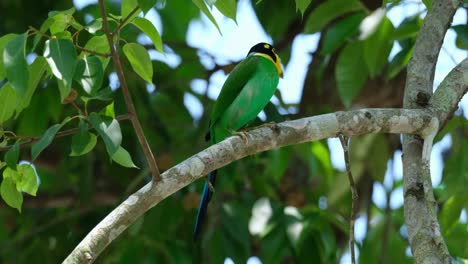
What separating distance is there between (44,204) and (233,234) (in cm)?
167

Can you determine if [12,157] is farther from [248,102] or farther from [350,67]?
[350,67]

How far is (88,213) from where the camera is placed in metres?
5.04

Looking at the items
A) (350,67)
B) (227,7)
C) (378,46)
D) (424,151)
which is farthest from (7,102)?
(350,67)

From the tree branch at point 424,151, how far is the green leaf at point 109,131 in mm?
948

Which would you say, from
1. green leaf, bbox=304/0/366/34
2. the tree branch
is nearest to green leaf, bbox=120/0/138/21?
the tree branch

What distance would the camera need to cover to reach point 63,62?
7.63ft

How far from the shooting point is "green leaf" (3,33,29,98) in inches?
90.5

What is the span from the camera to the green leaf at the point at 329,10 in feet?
13.1

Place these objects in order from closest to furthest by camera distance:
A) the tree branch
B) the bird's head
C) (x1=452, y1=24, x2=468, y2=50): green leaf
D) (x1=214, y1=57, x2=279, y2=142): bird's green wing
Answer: the tree branch → (x1=452, y1=24, x2=468, y2=50): green leaf → (x1=214, y1=57, x2=279, y2=142): bird's green wing → the bird's head

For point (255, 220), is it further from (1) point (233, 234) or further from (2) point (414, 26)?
(2) point (414, 26)

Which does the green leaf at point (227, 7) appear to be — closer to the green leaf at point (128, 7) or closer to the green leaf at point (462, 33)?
the green leaf at point (128, 7)

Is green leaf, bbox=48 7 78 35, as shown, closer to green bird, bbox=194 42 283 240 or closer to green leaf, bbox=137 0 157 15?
green leaf, bbox=137 0 157 15

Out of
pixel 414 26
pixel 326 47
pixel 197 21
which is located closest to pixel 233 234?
pixel 326 47

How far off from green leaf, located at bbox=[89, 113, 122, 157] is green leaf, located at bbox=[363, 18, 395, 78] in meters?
1.79
